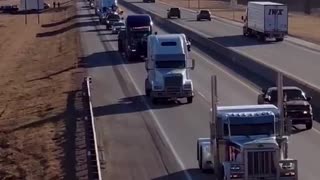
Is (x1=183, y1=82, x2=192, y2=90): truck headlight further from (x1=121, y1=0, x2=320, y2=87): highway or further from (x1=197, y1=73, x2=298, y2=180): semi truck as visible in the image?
(x1=197, y1=73, x2=298, y2=180): semi truck

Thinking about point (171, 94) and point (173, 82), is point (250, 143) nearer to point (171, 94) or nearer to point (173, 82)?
point (171, 94)

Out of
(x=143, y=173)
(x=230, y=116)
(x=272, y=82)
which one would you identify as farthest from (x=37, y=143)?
(x=272, y=82)

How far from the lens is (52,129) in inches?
1553

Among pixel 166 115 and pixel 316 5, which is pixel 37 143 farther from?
pixel 316 5

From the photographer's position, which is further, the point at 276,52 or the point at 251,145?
the point at 276,52

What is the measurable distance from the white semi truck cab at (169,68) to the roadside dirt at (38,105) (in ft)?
12.8

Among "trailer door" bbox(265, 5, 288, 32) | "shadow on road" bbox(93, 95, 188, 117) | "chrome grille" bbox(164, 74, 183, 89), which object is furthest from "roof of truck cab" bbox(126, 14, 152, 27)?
"chrome grille" bbox(164, 74, 183, 89)

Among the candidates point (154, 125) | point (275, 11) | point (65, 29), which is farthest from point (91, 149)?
point (65, 29)

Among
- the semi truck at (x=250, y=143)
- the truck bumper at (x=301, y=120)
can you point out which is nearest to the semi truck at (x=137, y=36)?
the truck bumper at (x=301, y=120)

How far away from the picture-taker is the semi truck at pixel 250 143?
23.1 meters

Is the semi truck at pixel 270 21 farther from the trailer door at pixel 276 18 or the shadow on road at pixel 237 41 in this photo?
the shadow on road at pixel 237 41

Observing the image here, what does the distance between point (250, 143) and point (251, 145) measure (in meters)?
0.12

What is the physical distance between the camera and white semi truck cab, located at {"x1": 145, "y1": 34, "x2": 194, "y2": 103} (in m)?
44.3

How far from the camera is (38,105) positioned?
48812 mm
